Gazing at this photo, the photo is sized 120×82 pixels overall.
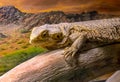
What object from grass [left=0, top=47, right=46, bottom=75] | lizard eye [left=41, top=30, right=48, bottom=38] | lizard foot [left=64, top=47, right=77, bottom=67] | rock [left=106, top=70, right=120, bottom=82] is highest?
lizard eye [left=41, top=30, right=48, bottom=38]

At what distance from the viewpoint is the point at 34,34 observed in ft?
8.71

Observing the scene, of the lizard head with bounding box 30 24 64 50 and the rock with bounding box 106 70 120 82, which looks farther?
the rock with bounding box 106 70 120 82

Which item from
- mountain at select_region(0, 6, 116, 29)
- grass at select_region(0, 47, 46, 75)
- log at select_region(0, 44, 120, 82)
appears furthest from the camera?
mountain at select_region(0, 6, 116, 29)

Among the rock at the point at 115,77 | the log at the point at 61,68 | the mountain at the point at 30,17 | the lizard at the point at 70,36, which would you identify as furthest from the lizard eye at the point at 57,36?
the mountain at the point at 30,17

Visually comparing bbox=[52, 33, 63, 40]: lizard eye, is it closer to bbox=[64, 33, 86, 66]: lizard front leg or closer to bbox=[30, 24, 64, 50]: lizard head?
bbox=[30, 24, 64, 50]: lizard head

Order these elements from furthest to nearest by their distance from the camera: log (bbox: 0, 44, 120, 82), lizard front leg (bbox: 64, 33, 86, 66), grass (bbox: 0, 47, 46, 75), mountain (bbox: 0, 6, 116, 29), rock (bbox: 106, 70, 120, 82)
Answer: mountain (bbox: 0, 6, 116, 29)
grass (bbox: 0, 47, 46, 75)
rock (bbox: 106, 70, 120, 82)
lizard front leg (bbox: 64, 33, 86, 66)
log (bbox: 0, 44, 120, 82)

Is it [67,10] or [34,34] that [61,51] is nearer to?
[34,34]

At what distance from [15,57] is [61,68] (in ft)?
4.45

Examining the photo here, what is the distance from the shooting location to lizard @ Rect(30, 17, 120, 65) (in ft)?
8.81

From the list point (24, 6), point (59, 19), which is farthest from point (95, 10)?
point (24, 6)

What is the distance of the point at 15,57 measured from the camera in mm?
3873

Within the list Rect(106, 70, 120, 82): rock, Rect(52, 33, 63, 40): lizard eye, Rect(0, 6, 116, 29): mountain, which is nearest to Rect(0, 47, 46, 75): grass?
Rect(0, 6, 116, 29): mountain

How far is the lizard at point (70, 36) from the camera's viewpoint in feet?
8.81

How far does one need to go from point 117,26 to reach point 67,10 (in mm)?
1208
